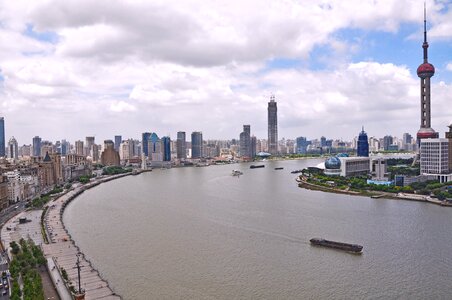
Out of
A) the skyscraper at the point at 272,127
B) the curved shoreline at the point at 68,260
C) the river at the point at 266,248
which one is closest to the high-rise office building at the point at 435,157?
the river at the point at 266,248

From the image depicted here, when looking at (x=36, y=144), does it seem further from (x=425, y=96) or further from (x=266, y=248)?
(x=266, y=248)

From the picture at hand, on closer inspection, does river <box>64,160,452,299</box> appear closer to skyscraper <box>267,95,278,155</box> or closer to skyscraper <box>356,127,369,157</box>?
skyscraper <box>356,127,369,157</box>

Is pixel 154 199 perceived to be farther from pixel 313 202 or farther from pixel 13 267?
pixel 13 267

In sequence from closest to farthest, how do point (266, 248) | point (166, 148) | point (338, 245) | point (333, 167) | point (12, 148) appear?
point (338, 245)
point (266, 248)
point (333, 167)
point (166, 148)
point (12, 148)

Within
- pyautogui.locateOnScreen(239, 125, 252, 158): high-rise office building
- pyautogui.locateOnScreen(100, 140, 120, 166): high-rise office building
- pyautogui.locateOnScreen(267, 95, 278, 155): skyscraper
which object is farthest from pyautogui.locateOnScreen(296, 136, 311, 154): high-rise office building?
pyautogui.locateOnScreen(100, 140, 120, 166): high-rise office building

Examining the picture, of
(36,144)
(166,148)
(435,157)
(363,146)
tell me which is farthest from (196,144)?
(435,157)

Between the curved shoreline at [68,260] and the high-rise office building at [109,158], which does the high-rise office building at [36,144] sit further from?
the curved shoreline at [68,260]

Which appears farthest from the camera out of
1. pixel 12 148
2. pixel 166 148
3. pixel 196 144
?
pixel 196 144
